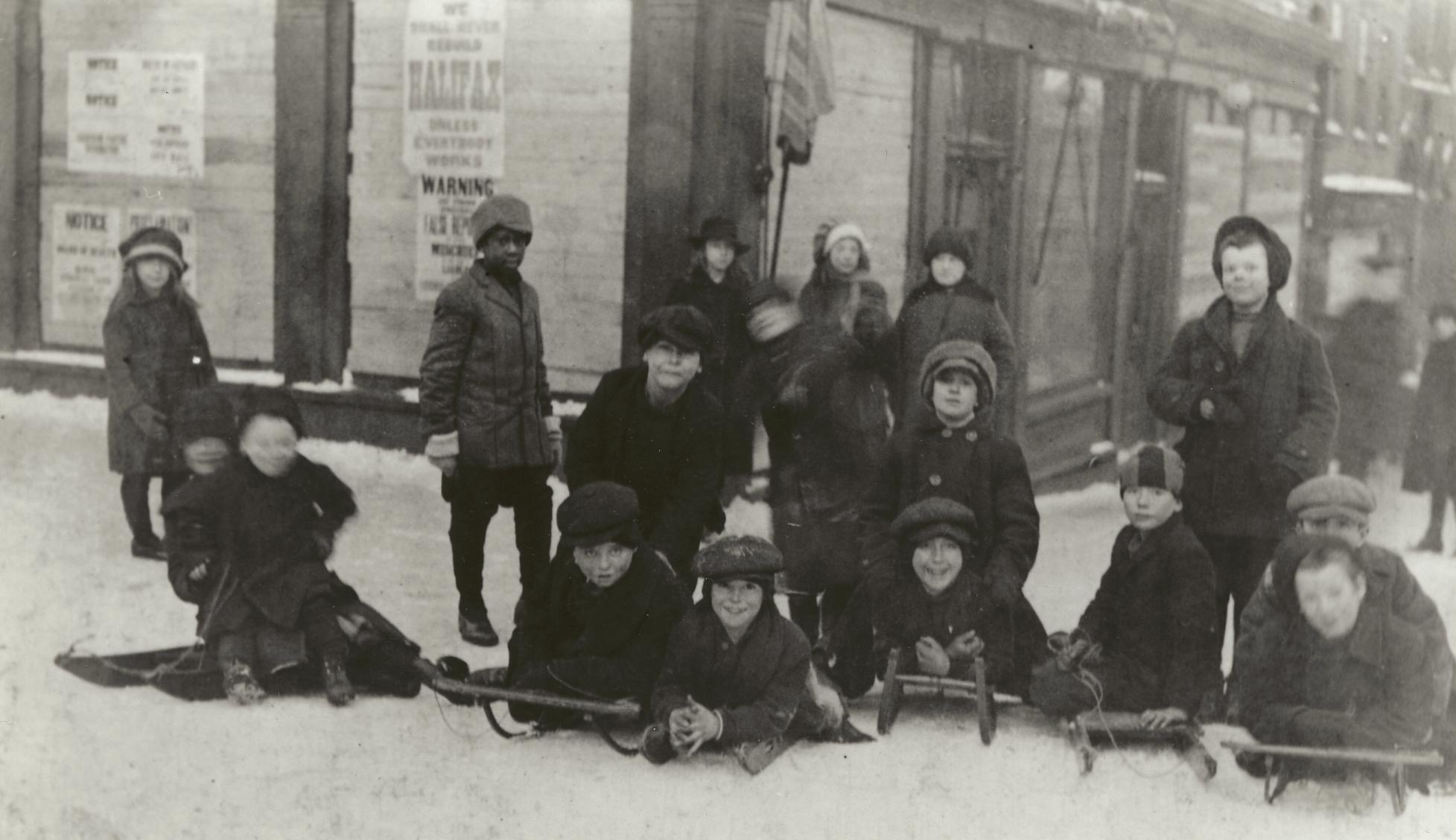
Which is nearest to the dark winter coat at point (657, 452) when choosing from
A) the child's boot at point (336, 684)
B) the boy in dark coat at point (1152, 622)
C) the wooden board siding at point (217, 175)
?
the child's boot at point (336, 684)

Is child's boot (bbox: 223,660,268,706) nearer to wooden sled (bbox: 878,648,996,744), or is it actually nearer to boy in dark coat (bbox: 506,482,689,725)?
boy in dark coat (bbox: 506,482,689,725)

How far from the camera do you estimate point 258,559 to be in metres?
4.25

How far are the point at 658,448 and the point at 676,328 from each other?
0.37 meters

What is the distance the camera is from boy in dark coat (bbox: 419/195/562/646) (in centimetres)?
458

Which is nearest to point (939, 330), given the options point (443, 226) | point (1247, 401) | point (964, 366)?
point (964, 366)

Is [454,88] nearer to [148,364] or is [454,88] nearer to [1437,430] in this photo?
[148,364]

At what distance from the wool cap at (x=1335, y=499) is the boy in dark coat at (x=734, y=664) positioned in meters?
1.31

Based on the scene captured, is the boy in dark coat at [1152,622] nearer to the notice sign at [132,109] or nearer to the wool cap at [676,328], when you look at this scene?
the wool cap at [676,328]

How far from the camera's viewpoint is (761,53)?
6.33 meters

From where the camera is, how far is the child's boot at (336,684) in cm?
424

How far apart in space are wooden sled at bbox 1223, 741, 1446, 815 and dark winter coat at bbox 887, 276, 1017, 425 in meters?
1.60

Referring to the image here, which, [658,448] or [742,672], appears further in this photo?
[658,448]

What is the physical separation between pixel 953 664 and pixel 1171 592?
61 centimetres

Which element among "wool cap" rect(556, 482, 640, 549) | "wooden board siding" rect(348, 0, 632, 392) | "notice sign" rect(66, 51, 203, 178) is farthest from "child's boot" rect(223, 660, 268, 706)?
"notice sign" rect(66, 51, 203, 178)
